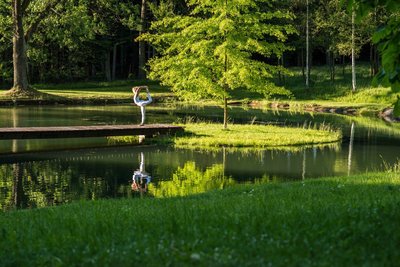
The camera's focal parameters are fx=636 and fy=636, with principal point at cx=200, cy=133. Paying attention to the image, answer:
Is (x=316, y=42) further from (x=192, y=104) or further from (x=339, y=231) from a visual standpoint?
(x=339, y=231)

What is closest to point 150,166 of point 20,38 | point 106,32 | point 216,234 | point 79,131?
point 79,131

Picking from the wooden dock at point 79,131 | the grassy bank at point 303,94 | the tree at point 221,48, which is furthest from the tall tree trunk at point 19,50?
the wooden dock at point 79,131

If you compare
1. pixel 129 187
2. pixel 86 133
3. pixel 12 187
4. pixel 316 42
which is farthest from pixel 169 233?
pixel 316 42

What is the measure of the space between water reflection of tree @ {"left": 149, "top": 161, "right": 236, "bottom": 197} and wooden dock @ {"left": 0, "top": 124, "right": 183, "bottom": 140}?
24.1 ft

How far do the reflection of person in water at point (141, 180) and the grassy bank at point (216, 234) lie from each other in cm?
542

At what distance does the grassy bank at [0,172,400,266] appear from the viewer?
709 cm

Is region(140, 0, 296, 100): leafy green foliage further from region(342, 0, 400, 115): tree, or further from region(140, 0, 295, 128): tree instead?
region(342, 0, 400, 115): tree

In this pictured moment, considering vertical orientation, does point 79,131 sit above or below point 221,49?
below

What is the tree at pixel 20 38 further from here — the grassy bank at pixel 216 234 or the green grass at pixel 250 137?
the grassy bank at pixel 216 234

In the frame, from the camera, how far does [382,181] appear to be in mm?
14820

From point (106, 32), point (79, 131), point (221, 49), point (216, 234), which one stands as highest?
point (106, 32)

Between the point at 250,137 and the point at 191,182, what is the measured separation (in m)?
10.5

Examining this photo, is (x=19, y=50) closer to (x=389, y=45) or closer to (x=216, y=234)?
(x=216, y=234)

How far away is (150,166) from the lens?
21109 mm
